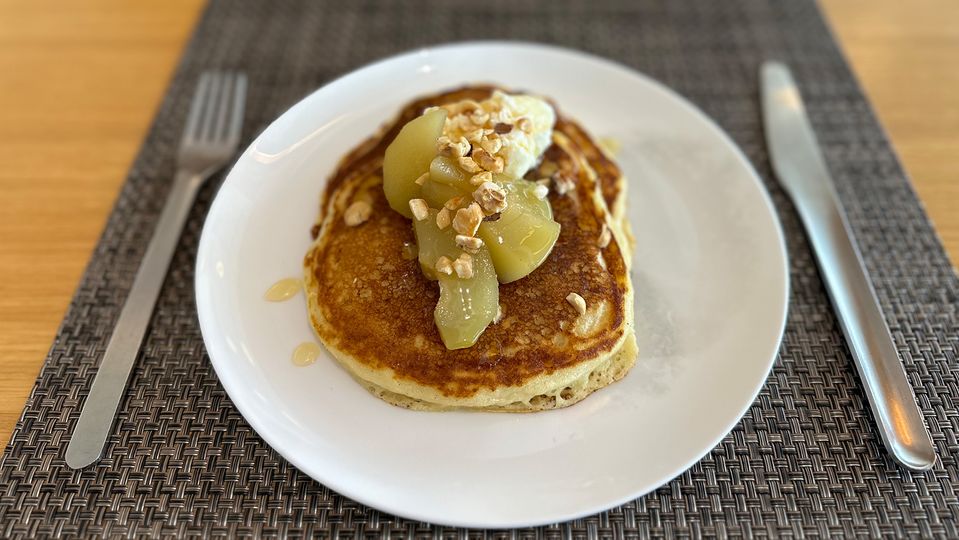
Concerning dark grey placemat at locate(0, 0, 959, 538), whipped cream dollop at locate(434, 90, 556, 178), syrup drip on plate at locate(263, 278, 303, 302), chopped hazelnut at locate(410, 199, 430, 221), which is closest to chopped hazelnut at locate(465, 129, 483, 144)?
whipped cream dollop at locate(434, 90, 556, 178)

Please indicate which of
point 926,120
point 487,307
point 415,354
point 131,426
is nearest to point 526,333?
point 487,307

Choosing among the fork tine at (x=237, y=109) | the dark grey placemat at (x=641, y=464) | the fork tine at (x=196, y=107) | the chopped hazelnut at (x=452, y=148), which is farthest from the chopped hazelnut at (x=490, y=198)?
the fork tine at (x=196, y=107)

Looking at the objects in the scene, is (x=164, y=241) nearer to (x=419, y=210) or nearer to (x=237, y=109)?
(x=237, y=109)

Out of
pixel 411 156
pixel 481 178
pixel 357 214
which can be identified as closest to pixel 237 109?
pixel 357 214

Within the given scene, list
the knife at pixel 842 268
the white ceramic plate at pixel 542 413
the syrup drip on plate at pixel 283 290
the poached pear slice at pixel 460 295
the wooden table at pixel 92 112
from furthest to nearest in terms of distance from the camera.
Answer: the wooden table at pixel 92 112, the syrup drip on plate at pixel 283 290, the knife at pixel 842 268, the poached pear slice at pixel 460 295, the white ceramic plate at pixel 542 413

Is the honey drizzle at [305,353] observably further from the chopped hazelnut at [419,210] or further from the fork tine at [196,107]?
the fork tine at [196,107]

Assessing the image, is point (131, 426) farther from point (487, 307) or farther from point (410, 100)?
point (410, 100)
